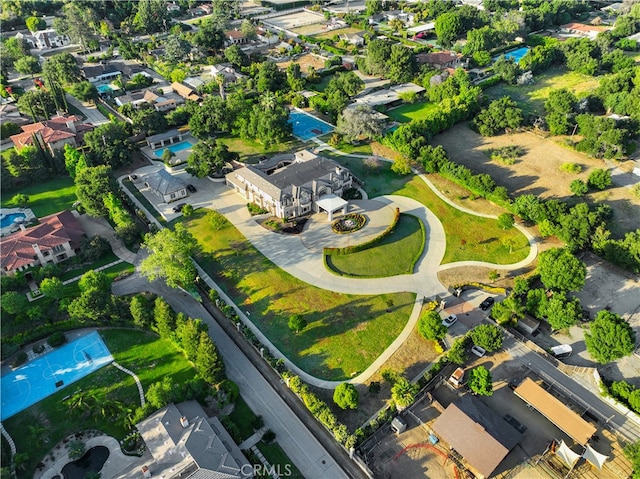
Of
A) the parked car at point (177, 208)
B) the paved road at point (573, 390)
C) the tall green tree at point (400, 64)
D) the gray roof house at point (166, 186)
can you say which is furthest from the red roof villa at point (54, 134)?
the paved road at point (573, 390)

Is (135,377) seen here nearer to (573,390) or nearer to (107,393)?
(107,393)

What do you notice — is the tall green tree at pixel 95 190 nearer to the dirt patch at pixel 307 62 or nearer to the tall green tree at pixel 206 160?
the tall green tree at pixel 206 160

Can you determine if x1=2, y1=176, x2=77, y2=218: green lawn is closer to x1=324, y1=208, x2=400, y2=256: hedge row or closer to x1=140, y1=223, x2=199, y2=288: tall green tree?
x1=140, y1=223, x2=199, y2=288: tall green tree

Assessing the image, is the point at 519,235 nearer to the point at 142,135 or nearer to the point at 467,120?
the point at 467,120

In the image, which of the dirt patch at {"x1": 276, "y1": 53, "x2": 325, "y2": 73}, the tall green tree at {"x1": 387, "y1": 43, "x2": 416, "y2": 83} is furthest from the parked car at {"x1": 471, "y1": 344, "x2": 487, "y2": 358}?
the dirt patch at {"x1": 276, "y1": 53, "x2": 325, "y2": 73}

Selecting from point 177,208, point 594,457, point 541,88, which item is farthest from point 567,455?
point 541,88

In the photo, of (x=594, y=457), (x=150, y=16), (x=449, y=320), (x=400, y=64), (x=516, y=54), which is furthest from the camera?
(x=150, y=16)

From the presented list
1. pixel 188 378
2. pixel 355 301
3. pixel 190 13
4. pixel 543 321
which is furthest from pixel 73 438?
pixel 190 13
